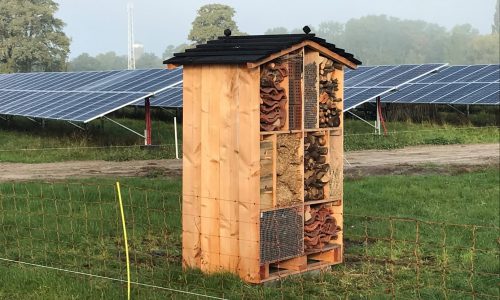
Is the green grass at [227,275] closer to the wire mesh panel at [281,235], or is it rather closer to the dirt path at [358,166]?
the wire mesh panel at [281,235]

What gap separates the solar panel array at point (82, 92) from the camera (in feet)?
80.0

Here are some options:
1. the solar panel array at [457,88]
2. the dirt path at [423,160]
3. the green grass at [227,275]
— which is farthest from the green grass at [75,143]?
the solar panel array at [457,88]

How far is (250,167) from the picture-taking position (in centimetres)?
816

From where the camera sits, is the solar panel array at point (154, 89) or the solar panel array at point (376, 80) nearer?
the solar panel array at point (154, 89)

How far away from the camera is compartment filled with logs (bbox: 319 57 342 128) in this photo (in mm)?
9234

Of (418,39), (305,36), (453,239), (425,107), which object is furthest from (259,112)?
(418,39)

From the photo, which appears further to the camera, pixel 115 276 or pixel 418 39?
pixel 418 39

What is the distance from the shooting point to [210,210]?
8.55 m

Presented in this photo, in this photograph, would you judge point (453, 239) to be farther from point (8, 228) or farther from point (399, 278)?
point (8, 228)

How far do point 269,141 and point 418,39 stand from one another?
18945cm

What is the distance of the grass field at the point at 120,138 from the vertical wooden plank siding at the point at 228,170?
14.4m

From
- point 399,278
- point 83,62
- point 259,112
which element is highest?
point 83,62

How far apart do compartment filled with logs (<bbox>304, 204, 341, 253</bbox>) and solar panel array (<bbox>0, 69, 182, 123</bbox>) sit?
14.4m

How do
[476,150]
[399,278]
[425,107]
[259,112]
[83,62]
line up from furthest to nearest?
[83,62] < [425,107] < [476,150] < [399,278] < [259,112]
